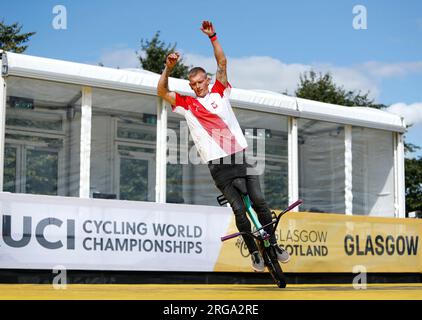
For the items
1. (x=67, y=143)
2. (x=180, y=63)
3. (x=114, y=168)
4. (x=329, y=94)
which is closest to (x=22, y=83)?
(x=67, y=143)

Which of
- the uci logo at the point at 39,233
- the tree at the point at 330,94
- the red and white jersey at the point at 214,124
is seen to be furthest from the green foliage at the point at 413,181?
the red and white jersey at the point at 214,124

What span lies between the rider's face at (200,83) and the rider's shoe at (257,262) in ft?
5.08

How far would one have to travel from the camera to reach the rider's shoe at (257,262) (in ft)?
21.8

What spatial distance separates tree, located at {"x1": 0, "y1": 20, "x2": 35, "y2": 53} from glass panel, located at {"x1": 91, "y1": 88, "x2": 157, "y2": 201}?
2569 centimetres

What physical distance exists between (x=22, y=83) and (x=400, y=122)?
774 centimetres

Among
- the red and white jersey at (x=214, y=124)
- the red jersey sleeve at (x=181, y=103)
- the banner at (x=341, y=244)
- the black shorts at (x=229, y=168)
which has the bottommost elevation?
the banner at (x=341, y=244)

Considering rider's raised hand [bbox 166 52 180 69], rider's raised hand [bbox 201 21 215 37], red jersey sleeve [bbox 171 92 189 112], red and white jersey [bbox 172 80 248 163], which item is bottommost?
red and white jersey [bbox 172 80 248 163]

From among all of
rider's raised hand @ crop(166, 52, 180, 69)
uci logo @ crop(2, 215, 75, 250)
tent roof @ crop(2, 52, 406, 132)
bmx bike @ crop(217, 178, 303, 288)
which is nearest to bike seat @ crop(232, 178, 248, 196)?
bmx bike @ crop(217, 178, 303, 288)

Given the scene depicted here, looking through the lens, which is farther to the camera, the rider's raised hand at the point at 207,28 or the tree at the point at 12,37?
the tree at the point at 12,37

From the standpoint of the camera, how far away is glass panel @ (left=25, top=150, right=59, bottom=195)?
11133 millimetres

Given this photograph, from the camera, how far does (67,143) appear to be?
11.3 meters

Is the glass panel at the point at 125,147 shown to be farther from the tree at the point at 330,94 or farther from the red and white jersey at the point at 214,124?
the tree at the point at 330,94

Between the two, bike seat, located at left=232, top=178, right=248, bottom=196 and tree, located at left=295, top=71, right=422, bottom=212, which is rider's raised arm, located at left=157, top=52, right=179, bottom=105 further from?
tree, located at left=295, top=71, right=422, bottom=212
